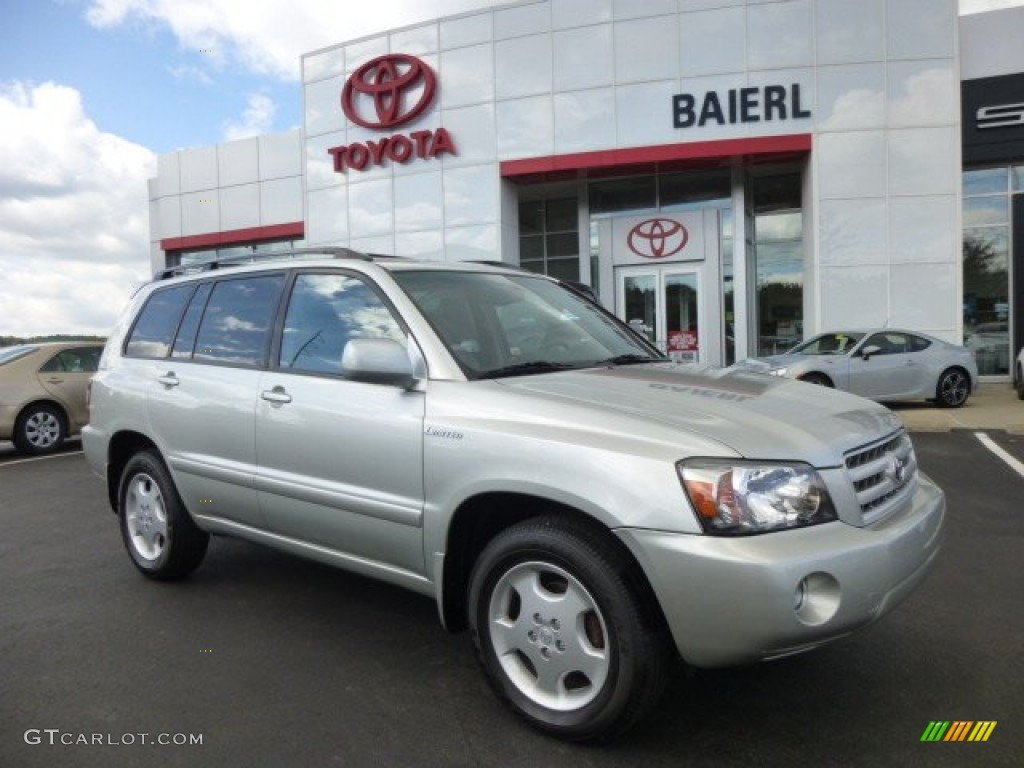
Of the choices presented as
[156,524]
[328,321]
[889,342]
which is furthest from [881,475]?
[889,342]

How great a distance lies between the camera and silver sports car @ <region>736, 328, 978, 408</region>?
495 inches

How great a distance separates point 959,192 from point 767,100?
4125 millimetres

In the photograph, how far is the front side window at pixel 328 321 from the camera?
138 inches

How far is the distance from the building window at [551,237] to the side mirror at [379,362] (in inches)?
659

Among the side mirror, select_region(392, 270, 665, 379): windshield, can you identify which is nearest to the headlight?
select_region(392, 270, 665, 379): windshield

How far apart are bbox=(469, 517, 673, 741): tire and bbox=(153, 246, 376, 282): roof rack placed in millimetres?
1692

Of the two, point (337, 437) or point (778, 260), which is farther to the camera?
point (778, 260)

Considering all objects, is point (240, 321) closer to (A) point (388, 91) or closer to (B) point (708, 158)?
(B) point (708, 158)

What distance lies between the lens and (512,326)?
3.70 metres

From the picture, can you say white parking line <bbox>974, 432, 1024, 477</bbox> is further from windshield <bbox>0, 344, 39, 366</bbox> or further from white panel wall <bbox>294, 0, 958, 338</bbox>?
windshield <bbox>0, 344, 39, 366</bbox>

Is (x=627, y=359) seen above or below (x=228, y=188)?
below

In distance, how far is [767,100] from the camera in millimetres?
15828

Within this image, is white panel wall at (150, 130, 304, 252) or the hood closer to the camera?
the hood

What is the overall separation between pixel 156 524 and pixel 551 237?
16.6 meters
